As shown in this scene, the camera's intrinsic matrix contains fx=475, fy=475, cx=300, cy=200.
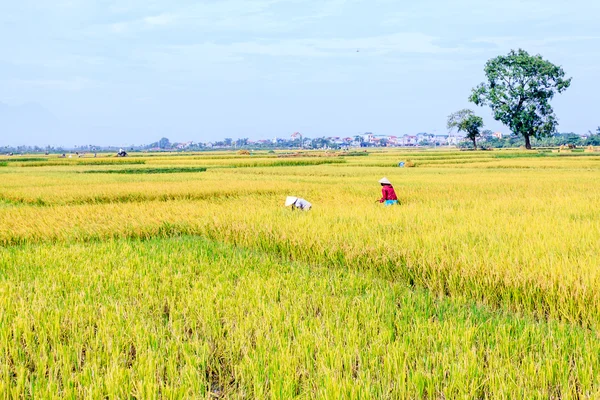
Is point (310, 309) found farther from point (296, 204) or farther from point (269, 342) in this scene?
point (296, 204)

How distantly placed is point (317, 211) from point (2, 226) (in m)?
5.28

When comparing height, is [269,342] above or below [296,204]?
below

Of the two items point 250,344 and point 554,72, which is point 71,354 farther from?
point 554,72

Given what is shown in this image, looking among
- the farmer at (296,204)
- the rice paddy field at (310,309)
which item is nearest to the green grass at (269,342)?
the rice paddy field at (310,309)

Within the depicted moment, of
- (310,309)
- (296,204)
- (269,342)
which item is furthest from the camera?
(296,204)

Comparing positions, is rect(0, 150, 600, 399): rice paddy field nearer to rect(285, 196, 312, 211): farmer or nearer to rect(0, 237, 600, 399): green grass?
rect(0, 237, 600, 399): green grass

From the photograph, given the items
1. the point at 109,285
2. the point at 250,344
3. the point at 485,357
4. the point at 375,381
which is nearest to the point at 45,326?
the point at 109,285

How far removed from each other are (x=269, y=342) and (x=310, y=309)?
778mm

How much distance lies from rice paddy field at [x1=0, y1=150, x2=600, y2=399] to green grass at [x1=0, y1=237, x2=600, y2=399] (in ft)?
0.05

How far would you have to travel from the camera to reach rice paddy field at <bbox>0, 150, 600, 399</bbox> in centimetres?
257

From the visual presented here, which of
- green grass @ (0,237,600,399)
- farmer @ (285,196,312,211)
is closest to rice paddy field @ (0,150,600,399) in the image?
green grass @ (0,237,600,399)

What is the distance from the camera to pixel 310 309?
12.4 ft

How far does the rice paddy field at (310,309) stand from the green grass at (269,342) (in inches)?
0.6

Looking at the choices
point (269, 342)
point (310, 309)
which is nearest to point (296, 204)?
point (310, 309)
